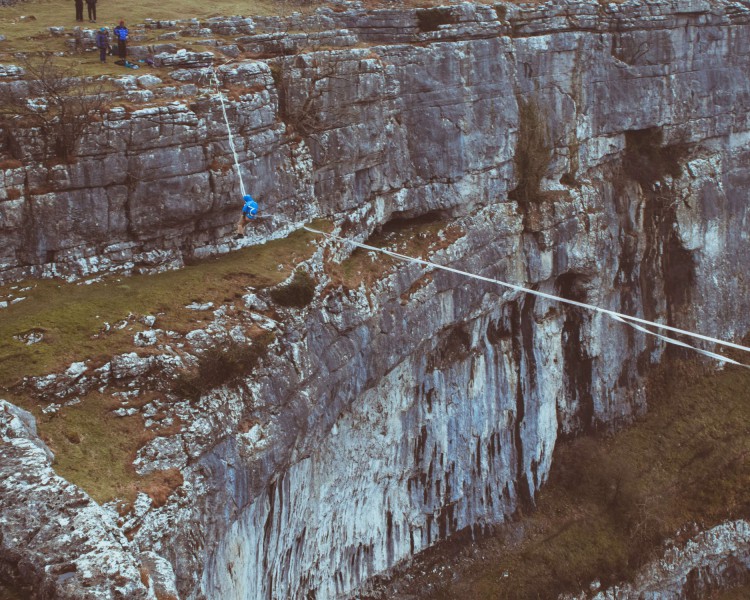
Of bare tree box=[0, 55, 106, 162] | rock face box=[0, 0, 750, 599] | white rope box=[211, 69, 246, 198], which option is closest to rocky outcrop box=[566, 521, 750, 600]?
rock face box=[0, 0, 750, 599]

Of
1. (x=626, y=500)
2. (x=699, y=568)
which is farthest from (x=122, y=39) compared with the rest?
(x=699, y=568)

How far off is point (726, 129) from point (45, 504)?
103 ft

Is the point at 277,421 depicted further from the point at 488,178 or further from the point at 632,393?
the point at 632,393

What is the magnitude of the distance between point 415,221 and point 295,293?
771cm

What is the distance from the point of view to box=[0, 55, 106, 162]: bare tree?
17188mm

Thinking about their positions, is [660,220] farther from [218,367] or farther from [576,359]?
[218,367]

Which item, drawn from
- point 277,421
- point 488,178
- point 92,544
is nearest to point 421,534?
point 277,421

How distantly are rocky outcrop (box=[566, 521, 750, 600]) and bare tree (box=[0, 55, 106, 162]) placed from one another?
2235 centimetres

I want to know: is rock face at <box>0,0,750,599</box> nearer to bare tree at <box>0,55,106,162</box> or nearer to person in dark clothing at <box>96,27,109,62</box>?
bare tree at <box>0,55,106,162</box>

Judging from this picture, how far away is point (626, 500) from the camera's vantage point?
27.7 meters

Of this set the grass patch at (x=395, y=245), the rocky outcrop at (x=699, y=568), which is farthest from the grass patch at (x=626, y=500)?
the grass patch at (x=395, y=245)

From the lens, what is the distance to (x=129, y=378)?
50.9 feet

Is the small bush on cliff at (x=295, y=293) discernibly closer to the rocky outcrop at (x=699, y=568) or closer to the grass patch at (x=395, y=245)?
the grass patch at (x=395, y=245)

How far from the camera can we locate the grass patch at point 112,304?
15383 millimetres
